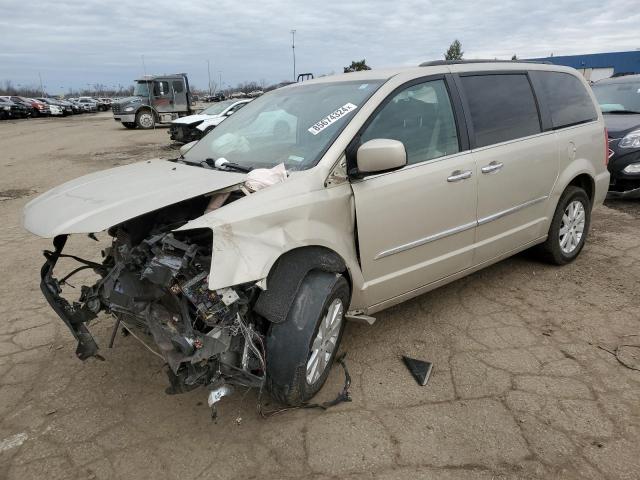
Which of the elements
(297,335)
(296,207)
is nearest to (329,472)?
(297,335)

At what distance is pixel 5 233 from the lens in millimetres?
6262

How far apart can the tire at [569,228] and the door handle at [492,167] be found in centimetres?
107

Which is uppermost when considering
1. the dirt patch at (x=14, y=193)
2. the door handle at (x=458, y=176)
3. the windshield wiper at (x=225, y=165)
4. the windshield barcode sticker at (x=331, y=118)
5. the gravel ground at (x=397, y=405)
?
the windshield barcode sticker at (x=331, y=118)

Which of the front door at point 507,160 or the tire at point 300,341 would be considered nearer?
the tire at point 300,341

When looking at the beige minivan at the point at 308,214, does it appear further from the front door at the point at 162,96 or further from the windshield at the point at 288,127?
the front door at the point at 162,96

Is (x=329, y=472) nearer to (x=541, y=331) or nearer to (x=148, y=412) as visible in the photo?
(x=148, y=412)

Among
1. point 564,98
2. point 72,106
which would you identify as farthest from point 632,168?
point 72,106

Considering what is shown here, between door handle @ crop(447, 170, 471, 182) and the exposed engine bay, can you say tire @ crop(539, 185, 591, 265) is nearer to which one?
door handle @ crop(447, 170, 471, 182)

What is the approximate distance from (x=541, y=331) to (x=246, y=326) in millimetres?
2201

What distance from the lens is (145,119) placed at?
79.9ft

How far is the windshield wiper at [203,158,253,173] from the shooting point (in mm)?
3007

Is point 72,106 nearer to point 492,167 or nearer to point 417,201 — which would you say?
point 492,167

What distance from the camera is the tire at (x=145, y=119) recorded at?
78.8ft

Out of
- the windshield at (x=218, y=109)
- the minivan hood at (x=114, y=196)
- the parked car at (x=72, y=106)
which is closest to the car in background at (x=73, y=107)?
the parked car at (x=72, y=106)
